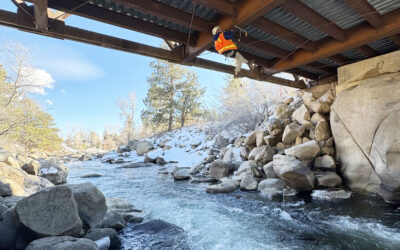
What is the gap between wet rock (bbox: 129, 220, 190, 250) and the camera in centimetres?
358

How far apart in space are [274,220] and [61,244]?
4089mm

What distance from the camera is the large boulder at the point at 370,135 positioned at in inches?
194

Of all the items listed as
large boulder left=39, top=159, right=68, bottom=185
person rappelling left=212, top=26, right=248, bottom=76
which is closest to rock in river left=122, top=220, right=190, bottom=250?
person rappelling left=212, top=26, right=248, bottom=76

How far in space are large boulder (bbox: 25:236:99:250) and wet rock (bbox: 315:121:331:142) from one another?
24.6ft

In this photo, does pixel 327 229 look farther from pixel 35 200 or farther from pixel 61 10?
pixel 61 10

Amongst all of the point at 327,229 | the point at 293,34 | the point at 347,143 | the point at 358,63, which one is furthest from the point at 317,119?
the point at 327,229

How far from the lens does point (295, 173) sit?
6172mm

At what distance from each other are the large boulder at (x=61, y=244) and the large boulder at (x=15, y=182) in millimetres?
3282

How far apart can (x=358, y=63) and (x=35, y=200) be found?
9290 millimetres

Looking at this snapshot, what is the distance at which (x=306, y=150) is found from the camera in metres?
6.88

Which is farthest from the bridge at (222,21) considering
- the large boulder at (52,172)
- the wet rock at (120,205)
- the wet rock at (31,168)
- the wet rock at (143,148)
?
the wet rock at (143,148)

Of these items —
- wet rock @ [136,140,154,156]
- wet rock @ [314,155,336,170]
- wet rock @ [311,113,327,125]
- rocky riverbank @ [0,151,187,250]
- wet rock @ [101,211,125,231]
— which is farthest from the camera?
wet rock @ [136,140,154,156]

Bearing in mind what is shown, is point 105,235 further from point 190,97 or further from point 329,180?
point 190,97

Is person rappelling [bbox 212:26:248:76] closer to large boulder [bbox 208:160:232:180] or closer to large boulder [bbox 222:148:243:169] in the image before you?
large boulder [bbox 208:160:232:180]
